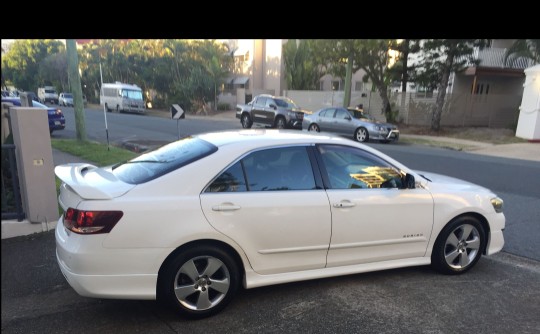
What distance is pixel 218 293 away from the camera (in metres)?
3.33

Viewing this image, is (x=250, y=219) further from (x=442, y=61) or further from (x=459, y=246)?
(x=442, y=61)

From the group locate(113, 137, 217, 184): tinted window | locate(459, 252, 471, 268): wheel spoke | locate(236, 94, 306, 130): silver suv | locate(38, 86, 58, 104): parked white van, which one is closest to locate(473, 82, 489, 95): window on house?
locate(236, 94, 306, 130): silver suv

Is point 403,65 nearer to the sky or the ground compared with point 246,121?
nearer to the sky

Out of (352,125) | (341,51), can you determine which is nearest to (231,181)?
(352,125)

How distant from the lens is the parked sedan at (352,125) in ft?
54.8

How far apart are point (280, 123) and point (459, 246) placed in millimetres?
16947

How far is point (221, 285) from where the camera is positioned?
3307 millimetres

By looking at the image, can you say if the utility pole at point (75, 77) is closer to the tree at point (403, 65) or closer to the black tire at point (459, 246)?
the black tire at point (459, 246)

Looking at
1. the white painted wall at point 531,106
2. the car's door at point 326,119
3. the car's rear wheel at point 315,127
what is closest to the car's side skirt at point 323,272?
the car's door at point 326,119

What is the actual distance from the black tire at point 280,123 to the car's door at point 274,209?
1703 centimetres

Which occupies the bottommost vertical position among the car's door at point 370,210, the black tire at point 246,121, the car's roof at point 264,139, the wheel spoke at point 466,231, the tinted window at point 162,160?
the black tire at point 246,121

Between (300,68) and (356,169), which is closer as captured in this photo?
(356,169)

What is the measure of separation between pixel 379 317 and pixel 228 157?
190cm

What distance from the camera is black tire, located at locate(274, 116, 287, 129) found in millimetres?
20625
